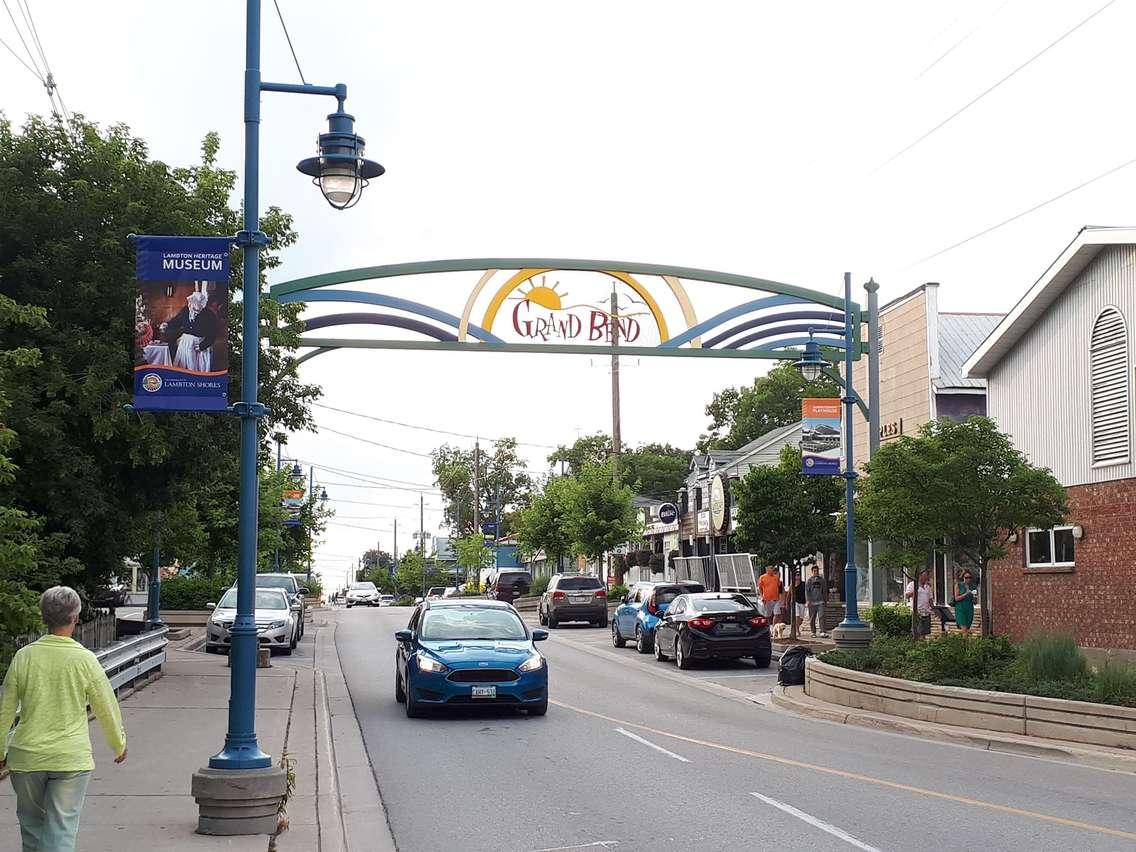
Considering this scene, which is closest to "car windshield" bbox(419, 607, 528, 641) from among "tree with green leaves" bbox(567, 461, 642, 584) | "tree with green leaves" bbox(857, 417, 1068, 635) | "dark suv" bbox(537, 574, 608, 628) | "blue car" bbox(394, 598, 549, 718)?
"blue car" bbox(394, 598, 549, 718)

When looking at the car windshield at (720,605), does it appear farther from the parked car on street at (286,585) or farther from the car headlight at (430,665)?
the parked car on street at (286,585)

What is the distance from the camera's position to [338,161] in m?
10.3

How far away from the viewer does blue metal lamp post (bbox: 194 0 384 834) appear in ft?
29.7

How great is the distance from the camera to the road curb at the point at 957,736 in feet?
40.4

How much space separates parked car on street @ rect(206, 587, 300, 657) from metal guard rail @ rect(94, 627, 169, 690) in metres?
5.72

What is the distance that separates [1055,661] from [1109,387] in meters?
10.5

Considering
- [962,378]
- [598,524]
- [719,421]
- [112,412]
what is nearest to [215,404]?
[112,412]

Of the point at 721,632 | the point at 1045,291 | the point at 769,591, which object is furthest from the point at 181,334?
the point at 769,591

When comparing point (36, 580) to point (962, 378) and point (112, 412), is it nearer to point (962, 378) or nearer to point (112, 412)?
point (112, 412)

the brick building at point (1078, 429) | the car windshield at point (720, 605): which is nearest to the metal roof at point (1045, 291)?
the brick building at point (1078, 429)

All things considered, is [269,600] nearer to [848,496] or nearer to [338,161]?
[848,496]

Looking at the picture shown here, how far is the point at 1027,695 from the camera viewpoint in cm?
1393

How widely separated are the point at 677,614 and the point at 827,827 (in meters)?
16.6

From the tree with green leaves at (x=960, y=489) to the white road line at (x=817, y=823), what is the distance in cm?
790
